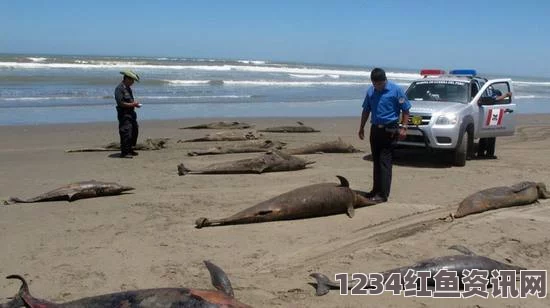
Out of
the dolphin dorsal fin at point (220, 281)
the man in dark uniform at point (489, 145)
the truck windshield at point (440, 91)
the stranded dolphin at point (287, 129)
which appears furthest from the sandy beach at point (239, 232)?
the stranded dolphin at point (287, 129)

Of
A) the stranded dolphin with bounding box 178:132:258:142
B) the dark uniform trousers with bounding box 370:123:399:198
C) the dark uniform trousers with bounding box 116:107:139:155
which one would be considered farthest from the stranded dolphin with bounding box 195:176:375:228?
the stranded dolphin with bounding box 178:132:258:142

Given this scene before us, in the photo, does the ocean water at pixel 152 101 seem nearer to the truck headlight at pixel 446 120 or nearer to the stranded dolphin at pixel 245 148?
the stranded dolphin at pixel 245 148

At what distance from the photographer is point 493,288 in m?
5.38

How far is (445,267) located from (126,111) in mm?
8155

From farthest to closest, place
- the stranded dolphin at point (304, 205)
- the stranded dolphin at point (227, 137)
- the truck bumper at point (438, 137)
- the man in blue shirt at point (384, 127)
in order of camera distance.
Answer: the stranded dolphin at point (227, 137), the truck bumper at point (438, 137), the man in blue shirt at point (384, 127), the stranded dolphin at point (304, 205)

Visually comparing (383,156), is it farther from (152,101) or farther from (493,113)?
(152,101)

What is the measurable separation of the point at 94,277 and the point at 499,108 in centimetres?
1038

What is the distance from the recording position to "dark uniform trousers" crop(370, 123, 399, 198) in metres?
8.47

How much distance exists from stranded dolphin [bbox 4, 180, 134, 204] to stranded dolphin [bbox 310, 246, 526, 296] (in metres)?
4.20

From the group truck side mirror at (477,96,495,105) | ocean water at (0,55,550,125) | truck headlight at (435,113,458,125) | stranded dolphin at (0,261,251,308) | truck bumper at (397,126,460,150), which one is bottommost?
ocean water at (0,55,550,125)

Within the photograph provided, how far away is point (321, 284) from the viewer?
5.18 m

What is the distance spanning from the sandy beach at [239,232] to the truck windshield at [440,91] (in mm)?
1653

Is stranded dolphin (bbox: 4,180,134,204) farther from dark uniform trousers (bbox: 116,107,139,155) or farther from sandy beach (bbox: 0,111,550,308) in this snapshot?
dark uniform trousers (bbox: 116,107,139,155)

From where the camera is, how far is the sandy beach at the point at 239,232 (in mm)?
5312
